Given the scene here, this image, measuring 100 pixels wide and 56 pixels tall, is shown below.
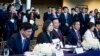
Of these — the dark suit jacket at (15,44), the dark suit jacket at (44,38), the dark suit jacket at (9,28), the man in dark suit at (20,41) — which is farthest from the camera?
the dark suit jacket at (9,28)

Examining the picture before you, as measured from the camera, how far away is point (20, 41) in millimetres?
4559

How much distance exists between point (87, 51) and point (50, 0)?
9740 mm

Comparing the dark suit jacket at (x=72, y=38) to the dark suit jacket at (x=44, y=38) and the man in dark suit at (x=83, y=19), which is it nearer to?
the dark suit jacket at (x=44, y=38)

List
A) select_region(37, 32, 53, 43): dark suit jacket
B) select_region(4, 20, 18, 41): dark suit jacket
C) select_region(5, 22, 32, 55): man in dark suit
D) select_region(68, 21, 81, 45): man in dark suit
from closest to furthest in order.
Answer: select_region(5, 22, 32, 55): man in dark suit
select_region(37, 32, 53, 43): dark suit jacket
select_region(68, 21, 81, 45): man in dark suit
select_region(4, 20, 18, 41): dark suit jacket

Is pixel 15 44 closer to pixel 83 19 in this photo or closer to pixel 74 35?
pixel 74 35

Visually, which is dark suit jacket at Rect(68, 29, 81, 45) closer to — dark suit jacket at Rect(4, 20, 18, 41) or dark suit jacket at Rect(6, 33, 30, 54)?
dark suit jacket at Rect(6, 33, 30, 54)

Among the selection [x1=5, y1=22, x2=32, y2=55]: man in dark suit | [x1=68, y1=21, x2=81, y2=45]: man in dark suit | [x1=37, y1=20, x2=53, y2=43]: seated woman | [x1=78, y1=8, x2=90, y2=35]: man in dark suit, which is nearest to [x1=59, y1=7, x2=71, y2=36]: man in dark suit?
[x1=78, y1=8, x2=90, y2=35]: man in dark suit

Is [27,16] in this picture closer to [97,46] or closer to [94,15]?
[94,15]

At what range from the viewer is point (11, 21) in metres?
8.44

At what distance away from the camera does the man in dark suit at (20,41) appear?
4371mm

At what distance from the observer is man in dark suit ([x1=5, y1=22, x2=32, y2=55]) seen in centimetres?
437

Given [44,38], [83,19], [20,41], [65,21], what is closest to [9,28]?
[65,21]

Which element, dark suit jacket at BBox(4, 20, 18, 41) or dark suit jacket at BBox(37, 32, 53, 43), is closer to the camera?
dark suit jacket at BBox(37, 32, 53, 43)

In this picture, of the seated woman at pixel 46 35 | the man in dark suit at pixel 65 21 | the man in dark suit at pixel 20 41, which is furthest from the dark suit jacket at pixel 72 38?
the man in dark suit at pixel 65 21
